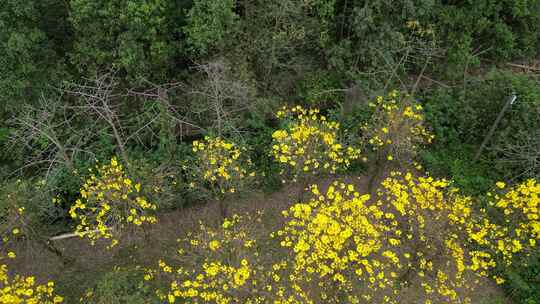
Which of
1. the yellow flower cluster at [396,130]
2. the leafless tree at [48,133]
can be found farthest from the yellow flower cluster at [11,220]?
the yellow flower cluster at [396,130]

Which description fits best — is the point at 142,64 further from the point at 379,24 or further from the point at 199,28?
the point at 379,24

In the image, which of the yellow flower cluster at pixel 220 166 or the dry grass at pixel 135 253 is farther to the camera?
the dry grass at pixel 135 253

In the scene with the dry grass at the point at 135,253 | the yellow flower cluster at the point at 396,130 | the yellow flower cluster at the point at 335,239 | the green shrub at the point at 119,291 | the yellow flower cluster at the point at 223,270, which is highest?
the yellow flower cluster at the point at 396,130

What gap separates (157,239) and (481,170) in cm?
1074

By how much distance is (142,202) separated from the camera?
8.76 meters

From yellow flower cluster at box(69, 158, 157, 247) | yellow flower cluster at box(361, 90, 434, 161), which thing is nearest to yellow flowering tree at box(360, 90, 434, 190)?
yellow flower cluster at box(361, 90, 434, 161)

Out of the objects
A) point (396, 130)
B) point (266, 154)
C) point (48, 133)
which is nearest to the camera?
point (396, 130)

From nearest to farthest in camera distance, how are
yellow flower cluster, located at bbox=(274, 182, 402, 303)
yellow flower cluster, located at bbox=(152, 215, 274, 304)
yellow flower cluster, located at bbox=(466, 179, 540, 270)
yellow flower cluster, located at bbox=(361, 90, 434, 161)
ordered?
yellow flower cluster, located at bbox=(274, 182, 402, 303), yellow flower cluster, located at bbox=(152, 215, 274, 304), yellow flower cluster, located at bbox=(466, 179, 540, 270), yellow flower cluster, located at bbox=(361, 90, 434, 161)

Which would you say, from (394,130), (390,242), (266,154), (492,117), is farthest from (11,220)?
(492,117)

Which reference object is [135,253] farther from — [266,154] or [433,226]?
[433,226]

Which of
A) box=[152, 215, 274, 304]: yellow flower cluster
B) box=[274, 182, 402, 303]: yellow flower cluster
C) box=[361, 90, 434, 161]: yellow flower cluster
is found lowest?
box=[152, 215, 274, 304]: yellow flower cluster

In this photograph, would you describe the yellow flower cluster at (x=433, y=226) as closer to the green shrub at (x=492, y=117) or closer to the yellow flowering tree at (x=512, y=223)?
the yellow flowering tree at (x=512, y=223)

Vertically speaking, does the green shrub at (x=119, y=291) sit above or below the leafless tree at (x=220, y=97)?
below

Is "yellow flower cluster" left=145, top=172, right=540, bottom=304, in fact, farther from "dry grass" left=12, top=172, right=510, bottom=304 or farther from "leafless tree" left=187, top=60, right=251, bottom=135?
"leafless tree" left=187, top=60, right=251, bottom=135
